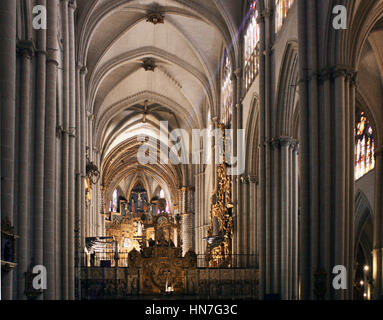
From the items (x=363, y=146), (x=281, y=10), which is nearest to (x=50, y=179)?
(x=281, y=10)

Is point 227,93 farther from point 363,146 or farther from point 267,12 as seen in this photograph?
point 267,12

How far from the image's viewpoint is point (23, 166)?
15.5 m

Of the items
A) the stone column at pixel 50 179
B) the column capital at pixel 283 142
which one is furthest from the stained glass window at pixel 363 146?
the stone column at pixel 50 179

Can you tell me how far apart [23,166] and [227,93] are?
2207cm

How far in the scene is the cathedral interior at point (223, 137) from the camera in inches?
687

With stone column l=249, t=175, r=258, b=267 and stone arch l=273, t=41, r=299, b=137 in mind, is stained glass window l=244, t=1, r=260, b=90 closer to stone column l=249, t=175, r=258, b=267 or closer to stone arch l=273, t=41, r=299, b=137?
stone arch l=273, t=41, r=299, b=137

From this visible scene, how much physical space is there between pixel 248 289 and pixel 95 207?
17.5m

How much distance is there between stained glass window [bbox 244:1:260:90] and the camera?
94.8 ft

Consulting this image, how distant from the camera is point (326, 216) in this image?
59.9ft

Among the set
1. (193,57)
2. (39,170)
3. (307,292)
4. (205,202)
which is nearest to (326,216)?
(307,292)

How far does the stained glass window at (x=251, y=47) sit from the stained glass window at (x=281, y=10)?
123 inches

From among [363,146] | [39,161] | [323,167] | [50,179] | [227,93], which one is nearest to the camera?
[39,161]

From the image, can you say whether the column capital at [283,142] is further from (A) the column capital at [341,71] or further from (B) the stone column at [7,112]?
(B) the stone column at [7,112]
